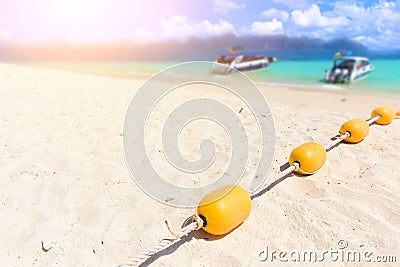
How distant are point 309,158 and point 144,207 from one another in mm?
1392

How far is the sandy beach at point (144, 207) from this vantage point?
66.3 inches

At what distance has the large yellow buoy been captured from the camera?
1.65 metres

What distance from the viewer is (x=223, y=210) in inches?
65.1

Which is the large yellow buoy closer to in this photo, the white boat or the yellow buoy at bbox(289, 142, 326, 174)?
the yellow buoy at bbox(289, 142, 326, 174)

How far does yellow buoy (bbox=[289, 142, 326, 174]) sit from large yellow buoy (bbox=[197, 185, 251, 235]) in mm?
830

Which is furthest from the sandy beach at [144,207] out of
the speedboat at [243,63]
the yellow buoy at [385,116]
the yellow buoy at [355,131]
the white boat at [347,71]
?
the speedboat at [243,63]

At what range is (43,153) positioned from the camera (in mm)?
2805

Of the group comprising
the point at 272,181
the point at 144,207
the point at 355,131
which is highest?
the point at 355,131

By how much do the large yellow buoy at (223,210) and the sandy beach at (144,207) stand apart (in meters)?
0.12

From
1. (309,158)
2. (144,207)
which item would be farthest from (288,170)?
(144,207)

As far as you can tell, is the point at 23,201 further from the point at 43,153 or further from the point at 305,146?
the point at 305,146

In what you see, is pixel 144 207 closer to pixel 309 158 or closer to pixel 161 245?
pixel 161 245

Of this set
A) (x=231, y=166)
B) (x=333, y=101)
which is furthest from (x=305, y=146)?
(x=333, y=101)

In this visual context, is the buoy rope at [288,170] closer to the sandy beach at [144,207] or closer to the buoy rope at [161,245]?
the sandy beach at [144,207]
